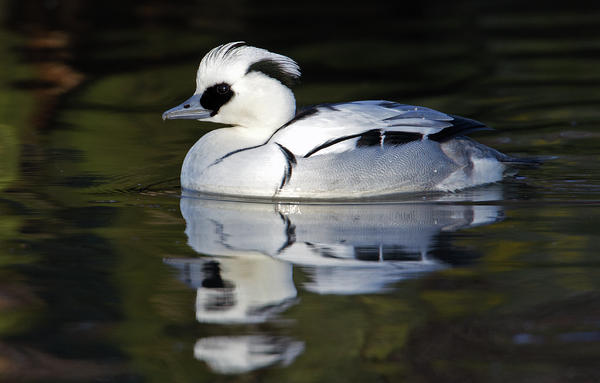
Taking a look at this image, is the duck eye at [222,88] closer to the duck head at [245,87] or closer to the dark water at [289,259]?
the duck head at [245,87]

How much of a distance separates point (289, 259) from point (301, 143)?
1623mm

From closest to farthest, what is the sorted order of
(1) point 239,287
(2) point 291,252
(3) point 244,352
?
(3) point 244,352 → (1) point 239,287 → (2) point 291,252

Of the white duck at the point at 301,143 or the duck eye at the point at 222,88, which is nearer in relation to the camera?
the white duck at the point at 301,143

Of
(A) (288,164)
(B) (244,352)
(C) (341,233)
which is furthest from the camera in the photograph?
(A) (288,164)

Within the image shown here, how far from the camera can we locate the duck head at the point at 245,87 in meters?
7.92

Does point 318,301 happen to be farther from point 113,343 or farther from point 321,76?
point 321,76

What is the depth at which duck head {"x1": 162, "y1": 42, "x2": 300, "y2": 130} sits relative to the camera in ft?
26.0

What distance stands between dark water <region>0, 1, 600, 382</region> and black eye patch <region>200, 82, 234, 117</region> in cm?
76

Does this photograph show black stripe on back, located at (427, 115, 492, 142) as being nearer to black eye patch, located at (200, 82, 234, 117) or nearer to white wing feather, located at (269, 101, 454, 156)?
white wing feather, located at (269, 101, 454, 156)

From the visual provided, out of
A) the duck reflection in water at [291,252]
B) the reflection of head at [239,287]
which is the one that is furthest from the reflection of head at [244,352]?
the reflection of head at [239,287]

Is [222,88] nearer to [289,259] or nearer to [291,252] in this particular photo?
[291,252]

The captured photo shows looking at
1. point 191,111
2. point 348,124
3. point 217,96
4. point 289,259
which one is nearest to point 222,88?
point 217,96

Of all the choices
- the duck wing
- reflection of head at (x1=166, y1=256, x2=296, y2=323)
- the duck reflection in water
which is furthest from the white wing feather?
reflection of head at (x1=166, y1=256, x2=296, y2=323)

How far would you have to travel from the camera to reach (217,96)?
8031 millimetres
